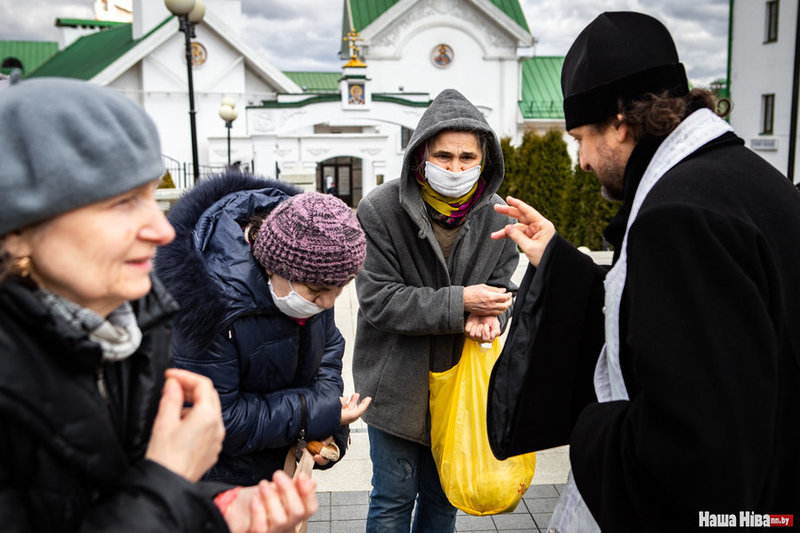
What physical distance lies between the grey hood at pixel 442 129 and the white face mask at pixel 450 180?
0.11m

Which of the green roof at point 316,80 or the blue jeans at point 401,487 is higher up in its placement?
the green roof at point 316,80

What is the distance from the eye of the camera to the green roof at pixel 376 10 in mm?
32125

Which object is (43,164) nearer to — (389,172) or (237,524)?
(237,524)

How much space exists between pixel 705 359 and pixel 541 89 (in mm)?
34180

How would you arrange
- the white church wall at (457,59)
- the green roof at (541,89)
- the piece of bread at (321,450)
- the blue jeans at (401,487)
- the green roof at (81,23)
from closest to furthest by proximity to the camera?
the piece of bread at (321,450)
the blue jeans at (401,487)
the white church wall at (457,59)
the green roof at (541,89)
the green roof at (81,23)

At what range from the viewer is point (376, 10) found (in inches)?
1282

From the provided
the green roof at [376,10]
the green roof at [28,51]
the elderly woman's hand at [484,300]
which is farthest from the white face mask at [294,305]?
the green roof at [28,51]

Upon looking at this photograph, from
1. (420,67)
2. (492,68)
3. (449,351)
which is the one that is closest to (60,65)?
(420,67)

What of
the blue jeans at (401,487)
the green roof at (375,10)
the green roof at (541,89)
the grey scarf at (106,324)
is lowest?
the blue jeans at (401,487)

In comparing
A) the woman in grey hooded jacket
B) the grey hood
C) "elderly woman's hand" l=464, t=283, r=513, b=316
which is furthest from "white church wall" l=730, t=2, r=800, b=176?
"elderly woman's hand" l=464, t=283, r=513, b=316

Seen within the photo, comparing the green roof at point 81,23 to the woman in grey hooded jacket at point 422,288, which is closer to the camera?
the woman in grey hooded jacket at point 422,288

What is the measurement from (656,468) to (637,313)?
36cm

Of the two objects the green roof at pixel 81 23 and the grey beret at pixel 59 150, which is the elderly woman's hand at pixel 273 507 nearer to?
the grey beret at pixel 59 150

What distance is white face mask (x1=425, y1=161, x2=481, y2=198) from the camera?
3088mm
